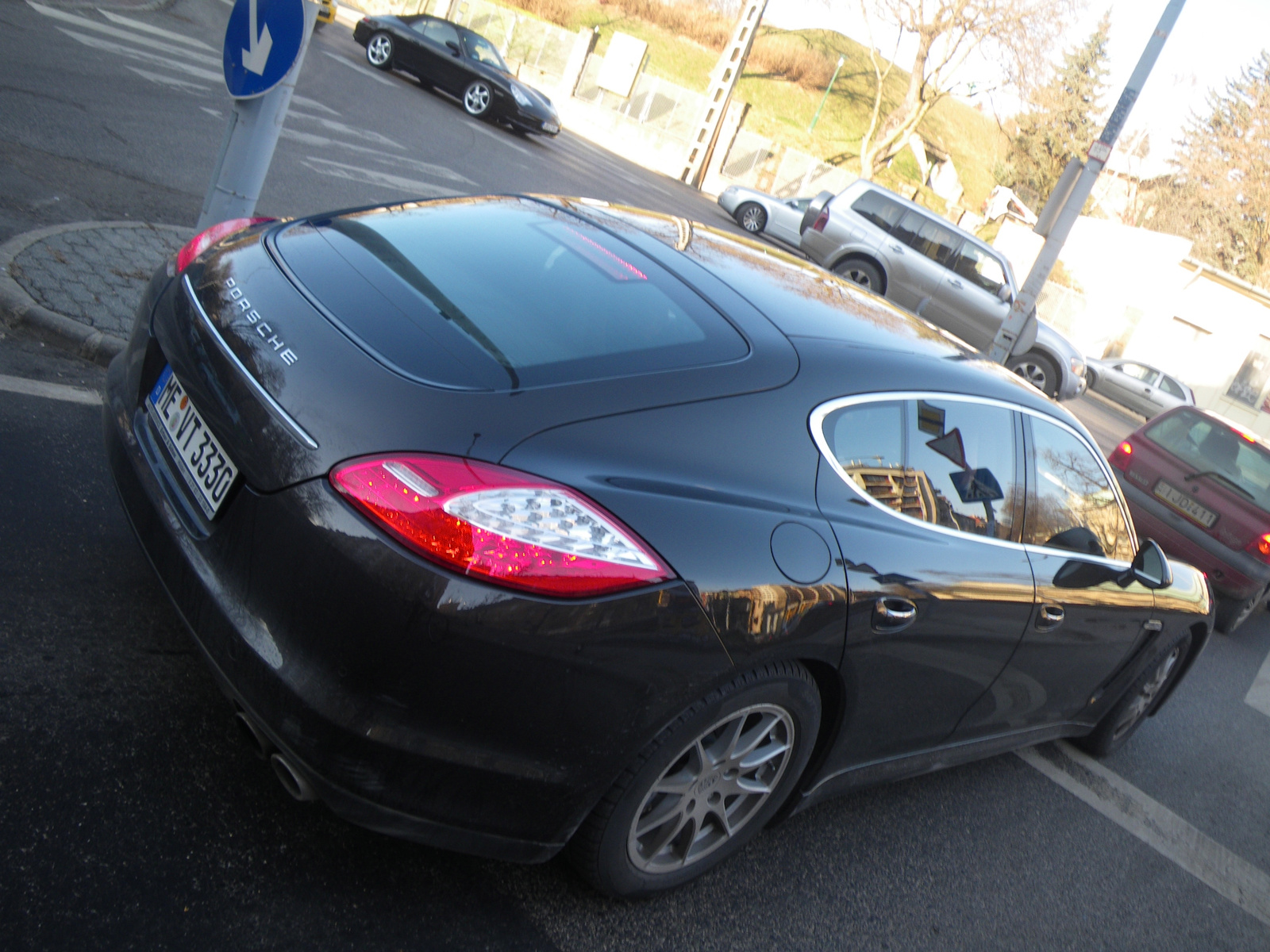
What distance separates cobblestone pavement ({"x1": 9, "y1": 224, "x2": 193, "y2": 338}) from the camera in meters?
4.91

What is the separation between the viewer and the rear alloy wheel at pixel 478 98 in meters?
20.9

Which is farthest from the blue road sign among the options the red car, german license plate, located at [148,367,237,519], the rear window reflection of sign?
the rear window reflection of sign

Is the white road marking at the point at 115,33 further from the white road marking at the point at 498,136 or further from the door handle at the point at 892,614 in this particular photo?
the door handle at the point at 892,614

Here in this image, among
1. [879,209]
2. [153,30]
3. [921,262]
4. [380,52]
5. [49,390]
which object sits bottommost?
[49,390]

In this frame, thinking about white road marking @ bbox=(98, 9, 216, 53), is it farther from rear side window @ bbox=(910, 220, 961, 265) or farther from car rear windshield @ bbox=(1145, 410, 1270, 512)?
car rear windshield @ bbox=(1145, 410, 1270, 512)

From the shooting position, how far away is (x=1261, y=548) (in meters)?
8.20

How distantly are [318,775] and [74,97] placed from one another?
894 cm

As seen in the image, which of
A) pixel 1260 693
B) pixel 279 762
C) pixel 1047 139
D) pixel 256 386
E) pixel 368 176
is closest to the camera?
pixel 279 762

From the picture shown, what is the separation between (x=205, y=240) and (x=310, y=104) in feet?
39.2

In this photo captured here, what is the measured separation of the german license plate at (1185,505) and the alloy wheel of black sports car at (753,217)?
1587cm

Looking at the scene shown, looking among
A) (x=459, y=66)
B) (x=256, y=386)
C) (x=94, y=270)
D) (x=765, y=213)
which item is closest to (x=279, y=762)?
(x=256, y=386)

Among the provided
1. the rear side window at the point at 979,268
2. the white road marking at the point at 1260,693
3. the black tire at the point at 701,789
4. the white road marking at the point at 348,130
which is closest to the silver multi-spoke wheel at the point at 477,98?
the white road marking at the point at 348,130

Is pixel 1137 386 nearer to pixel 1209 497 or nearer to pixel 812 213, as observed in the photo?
pixel 812 213

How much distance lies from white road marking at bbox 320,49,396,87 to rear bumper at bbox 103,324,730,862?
19.8 metres
